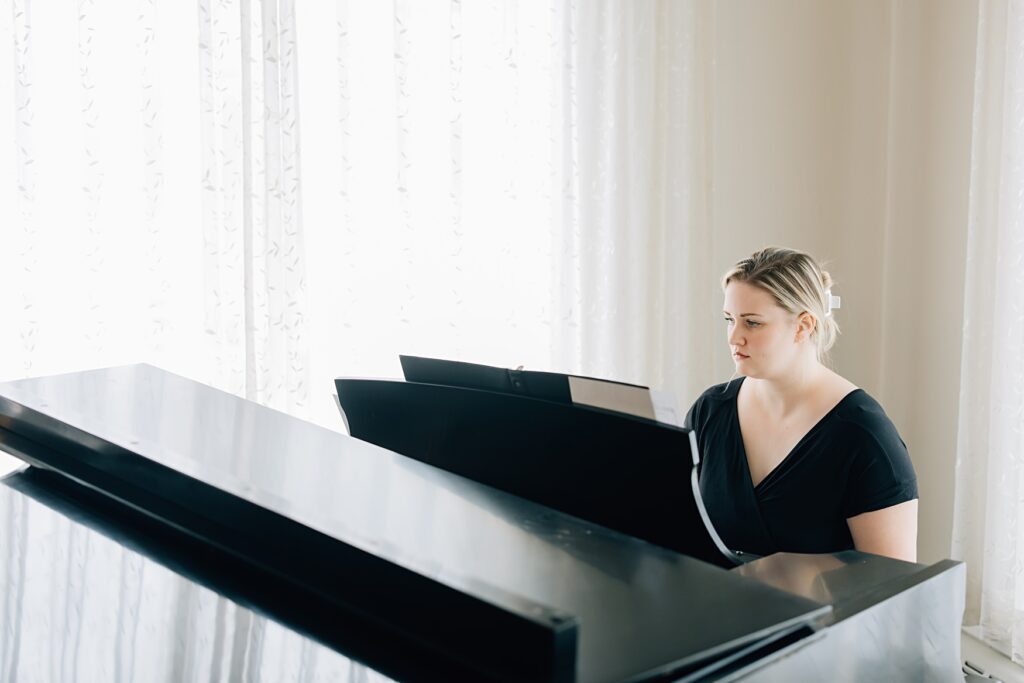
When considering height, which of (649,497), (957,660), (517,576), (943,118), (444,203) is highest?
(943,118)

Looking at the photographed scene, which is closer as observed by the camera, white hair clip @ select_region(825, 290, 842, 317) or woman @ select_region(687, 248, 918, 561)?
woman @ select_region(687, 248, 918, 561)

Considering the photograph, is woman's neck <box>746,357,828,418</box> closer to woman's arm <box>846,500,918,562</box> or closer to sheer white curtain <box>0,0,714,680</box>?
woman's arm <box>846,500,918,562</box>

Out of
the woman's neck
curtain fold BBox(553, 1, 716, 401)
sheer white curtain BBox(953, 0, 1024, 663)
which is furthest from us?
curtain fold BBox(553, 1, 716, 401)

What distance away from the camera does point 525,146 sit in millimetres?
3355

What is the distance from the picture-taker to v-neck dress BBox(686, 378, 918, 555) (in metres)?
2.22

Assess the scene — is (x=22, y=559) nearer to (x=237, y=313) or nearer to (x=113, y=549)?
(x=113, y=549)

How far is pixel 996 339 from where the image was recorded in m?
3.09

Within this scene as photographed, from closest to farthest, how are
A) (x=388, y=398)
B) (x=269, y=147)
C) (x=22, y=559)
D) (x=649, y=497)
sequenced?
(x=22, y=559) < (x=649, y=497) < (x=388, y=398) < (x=269, y=147)

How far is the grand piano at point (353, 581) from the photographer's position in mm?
897

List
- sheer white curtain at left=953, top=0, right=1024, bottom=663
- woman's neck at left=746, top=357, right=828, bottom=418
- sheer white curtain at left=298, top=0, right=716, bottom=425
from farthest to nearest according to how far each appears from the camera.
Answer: sheer white curtain at left=298, top=0, right=716, bottom=425 < sheer white curtain at left=953, top=0, right=1024, bottom=663 < woman's neck at left=746, top=357, right=828, bottom=418

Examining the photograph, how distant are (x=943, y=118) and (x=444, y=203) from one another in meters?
1.63

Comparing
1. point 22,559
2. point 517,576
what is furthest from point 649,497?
point 22,559

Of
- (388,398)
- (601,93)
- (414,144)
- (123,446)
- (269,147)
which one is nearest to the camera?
(123,446)

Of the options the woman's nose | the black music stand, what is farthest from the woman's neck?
the black music stand
